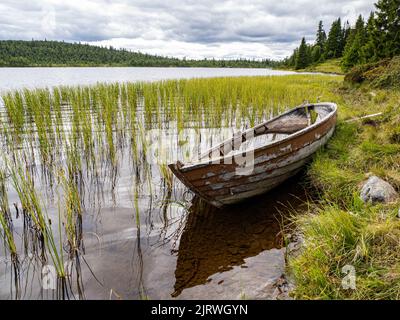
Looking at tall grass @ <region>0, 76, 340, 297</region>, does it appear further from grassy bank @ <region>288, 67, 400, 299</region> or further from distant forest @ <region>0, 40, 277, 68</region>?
distant forest @ <region>0, 40, 277, 68</region>

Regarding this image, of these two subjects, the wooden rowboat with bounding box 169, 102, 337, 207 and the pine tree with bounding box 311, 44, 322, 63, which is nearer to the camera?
the wooden rowboat with bounding box 169, 102, 337, 207

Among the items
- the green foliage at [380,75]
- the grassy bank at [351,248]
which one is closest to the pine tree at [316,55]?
the green foliage at [380,75]

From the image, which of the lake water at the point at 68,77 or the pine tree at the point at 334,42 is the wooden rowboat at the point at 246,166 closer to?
the lake water at the point at 68,77

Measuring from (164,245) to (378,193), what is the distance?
278cm

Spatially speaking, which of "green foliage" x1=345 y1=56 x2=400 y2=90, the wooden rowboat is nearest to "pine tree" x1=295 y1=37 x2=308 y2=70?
"green foliage" x1=345 y1=56 x2=400 y2=90

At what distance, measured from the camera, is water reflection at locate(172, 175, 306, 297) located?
3162mm

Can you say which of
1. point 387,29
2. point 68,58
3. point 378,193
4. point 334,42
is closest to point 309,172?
point 378,193

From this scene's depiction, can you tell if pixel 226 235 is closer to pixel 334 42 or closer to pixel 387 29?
pixel 387 29

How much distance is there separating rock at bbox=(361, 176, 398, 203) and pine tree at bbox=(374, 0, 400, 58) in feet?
80.0

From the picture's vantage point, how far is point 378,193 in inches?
141

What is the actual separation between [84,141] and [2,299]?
4.11m

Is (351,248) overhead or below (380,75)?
below
